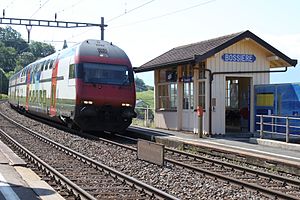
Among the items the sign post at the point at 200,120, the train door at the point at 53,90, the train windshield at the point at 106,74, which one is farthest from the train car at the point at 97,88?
the sign post at the point at 200,120

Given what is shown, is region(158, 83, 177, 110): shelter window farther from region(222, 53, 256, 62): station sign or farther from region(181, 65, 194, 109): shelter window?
Result: region(222, 53, 256, 62): station sign

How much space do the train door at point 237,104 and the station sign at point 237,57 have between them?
945mm

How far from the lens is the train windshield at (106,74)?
1812 cm

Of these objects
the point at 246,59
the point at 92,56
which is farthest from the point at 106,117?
the point at 246,59

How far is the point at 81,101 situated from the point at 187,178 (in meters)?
8.57

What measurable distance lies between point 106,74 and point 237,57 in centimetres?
526

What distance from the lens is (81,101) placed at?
58.4 ft

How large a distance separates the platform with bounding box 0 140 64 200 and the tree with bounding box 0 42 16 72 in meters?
106

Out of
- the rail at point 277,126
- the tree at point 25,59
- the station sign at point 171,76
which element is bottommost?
the rail at point 277,126

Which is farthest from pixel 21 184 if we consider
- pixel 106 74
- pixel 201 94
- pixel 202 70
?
pixel 201 94

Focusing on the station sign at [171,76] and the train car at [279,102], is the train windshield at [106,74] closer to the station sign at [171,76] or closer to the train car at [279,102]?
the station sign at [171,76]

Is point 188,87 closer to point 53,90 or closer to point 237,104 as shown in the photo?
point 237,104

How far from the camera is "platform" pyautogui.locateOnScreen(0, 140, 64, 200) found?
25.7 feet

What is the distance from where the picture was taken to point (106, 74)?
18484mm
